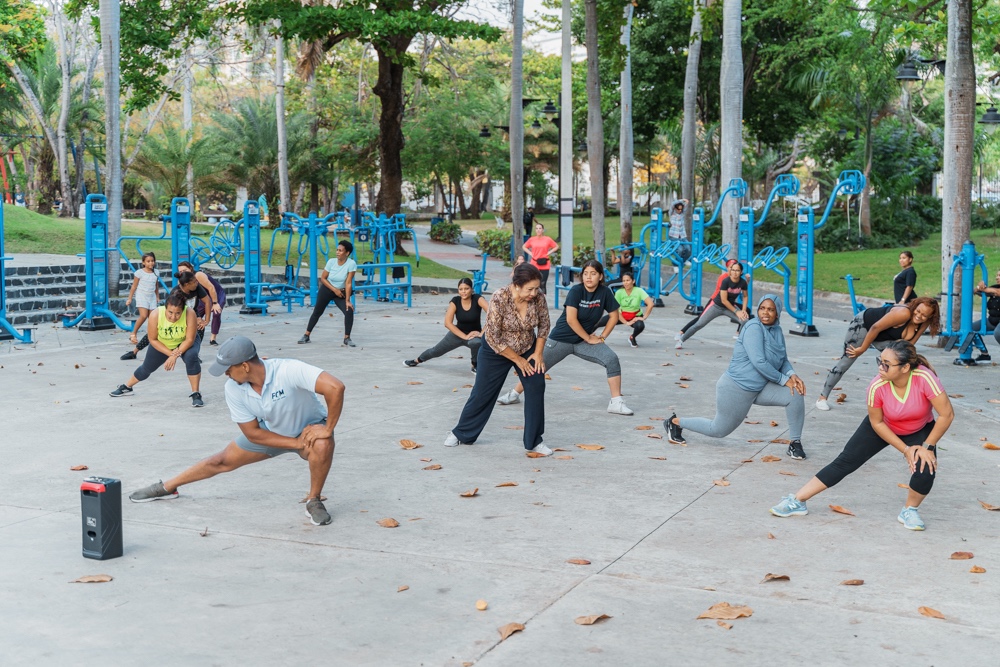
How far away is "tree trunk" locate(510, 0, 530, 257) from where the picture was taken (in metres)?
27.1

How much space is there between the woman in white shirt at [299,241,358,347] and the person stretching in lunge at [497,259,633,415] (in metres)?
5.83

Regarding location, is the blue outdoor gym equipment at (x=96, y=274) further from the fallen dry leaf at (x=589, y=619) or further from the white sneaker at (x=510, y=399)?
the fallen dry leaf at (x=589, y=619)

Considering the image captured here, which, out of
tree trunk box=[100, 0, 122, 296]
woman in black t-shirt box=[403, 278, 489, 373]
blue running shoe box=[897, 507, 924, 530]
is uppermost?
tree trunk box=[100, 0, 122, 296]

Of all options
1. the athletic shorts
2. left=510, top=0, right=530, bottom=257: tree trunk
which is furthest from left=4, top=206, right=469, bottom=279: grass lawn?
the athletic shorts

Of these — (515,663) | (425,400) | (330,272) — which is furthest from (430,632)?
(330,272)

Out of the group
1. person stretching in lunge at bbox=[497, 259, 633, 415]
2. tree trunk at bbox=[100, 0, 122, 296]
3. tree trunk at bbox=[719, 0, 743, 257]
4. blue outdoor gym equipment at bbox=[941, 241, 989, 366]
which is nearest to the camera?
person stretching in lunge at bbox=[497, 259, 633, 415]

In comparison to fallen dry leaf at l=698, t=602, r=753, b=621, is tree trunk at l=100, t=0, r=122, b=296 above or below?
above

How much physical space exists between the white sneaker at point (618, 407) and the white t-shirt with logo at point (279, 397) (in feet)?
14.4

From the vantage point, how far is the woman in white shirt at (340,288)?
15555 millimetres

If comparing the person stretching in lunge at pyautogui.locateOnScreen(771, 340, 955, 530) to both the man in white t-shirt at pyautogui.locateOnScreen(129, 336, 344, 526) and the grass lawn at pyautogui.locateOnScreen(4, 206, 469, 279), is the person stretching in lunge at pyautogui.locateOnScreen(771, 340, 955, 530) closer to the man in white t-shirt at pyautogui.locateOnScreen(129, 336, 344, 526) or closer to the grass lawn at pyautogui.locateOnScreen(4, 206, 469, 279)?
the man in white t-shirt at pyautogui.locateOnScreen(129, 336, 344, 526)

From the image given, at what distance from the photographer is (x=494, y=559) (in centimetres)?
601

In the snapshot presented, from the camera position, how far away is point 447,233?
45438 millimetres

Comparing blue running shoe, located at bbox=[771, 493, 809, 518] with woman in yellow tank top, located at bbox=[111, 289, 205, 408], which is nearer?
blue running shoe, located at bbox=[771, 493, 809, 518]

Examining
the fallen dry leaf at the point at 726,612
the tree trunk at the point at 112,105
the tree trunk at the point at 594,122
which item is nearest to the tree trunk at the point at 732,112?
the tree trunk at the point at 594,122
